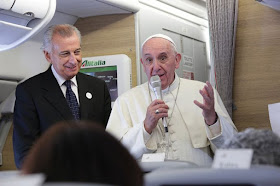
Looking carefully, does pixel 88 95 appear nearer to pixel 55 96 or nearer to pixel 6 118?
pixel 55 96

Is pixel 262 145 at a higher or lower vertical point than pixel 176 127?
lower

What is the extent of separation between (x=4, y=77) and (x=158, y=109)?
205 cm

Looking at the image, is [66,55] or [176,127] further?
[66,55]

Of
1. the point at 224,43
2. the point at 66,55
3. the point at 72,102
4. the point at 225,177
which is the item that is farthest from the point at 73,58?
the point at 225,177

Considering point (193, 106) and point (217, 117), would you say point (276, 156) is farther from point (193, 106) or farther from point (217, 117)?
point (193, 106)

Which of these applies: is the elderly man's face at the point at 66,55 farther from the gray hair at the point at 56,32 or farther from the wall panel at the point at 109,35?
the wall panel at the point at 109,35

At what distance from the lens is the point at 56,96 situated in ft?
14.0

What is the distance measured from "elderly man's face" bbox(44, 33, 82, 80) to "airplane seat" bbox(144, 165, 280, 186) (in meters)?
2.80

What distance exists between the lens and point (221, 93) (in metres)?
5.31

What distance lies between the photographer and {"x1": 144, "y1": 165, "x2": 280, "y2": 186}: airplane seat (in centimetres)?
144

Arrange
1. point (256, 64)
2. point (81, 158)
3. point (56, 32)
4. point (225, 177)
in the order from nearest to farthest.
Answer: point (81, 158), point (225, 177), point (56, 32), point (256, 64)

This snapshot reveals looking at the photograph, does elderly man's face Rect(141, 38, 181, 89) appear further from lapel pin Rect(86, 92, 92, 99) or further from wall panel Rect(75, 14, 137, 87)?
wall panel Rect(75, 14, 137, 87)

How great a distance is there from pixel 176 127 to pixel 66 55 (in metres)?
0.98

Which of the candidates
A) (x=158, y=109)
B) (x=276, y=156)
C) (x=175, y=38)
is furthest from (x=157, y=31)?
(x=276, y=156)
